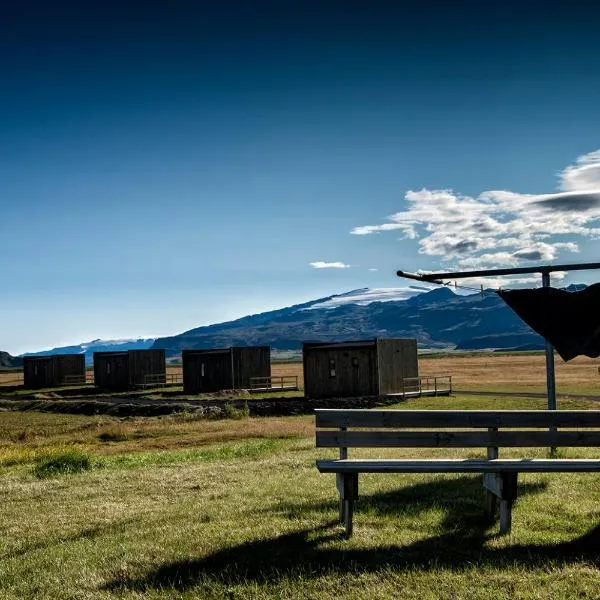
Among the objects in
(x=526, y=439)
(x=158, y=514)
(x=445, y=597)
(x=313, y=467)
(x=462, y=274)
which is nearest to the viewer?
(x=445, y=597)

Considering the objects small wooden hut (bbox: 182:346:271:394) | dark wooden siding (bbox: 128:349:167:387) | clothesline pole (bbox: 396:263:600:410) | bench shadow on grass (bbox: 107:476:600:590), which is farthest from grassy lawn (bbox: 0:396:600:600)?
dark wooden siding (bbox: 128:349:167:387)

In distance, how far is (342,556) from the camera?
7.19 meters

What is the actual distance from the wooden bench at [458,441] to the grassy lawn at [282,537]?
560 mm

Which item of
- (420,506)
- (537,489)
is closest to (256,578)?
(420,506)

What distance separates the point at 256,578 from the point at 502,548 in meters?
2.54

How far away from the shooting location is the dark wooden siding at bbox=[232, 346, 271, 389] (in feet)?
180

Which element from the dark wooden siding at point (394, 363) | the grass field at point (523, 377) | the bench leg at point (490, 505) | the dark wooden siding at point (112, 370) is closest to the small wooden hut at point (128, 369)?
the dark wooden siding at point (112, 370)

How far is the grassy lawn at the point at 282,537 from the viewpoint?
21.2 feet

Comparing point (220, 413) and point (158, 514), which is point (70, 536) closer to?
point (158, 514)

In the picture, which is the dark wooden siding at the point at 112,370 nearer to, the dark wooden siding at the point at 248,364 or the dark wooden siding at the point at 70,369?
the dark wooden siding at the point at 70,369

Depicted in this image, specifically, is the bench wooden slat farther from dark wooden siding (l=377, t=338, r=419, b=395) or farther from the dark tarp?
dark wooden siding (l=377, t=338, r=419, b=395)

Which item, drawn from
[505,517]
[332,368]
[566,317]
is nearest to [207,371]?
[332,368]

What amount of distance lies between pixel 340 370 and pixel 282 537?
119ft

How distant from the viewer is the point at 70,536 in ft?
29.1
